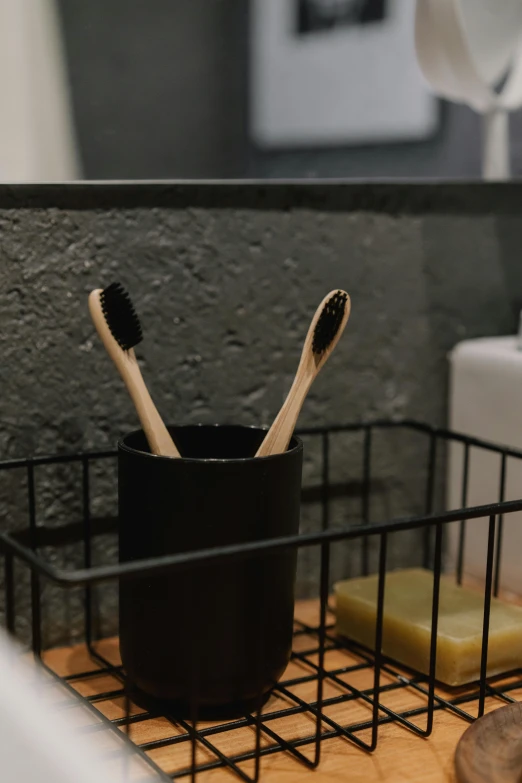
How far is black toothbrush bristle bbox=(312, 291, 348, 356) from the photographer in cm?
56

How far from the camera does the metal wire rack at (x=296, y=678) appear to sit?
0.46 meters

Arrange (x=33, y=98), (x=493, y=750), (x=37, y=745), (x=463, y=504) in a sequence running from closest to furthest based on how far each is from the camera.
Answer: (x=37, y=745) < (x=493, y=750) < (x=33, y=98) < (x=463, y=504)

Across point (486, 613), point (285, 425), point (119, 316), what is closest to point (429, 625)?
point (486, 613)

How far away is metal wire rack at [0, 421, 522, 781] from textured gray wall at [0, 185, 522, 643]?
0.02m

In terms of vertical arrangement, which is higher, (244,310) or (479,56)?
(479,56)

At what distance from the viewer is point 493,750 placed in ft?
1.62

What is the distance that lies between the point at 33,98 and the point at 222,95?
138 millimetres

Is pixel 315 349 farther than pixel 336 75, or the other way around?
pixel 336 75

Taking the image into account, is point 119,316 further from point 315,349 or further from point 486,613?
point 486,613

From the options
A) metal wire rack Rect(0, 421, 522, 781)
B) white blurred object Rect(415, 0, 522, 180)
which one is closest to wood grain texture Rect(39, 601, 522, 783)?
metal wire rack Rect(0, 421, 522, 781)

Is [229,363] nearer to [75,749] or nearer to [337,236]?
[337,236]

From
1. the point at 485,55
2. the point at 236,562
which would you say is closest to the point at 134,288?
the point at 236,562

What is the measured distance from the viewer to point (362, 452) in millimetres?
763

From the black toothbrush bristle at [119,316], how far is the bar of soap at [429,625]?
24 centimetres
